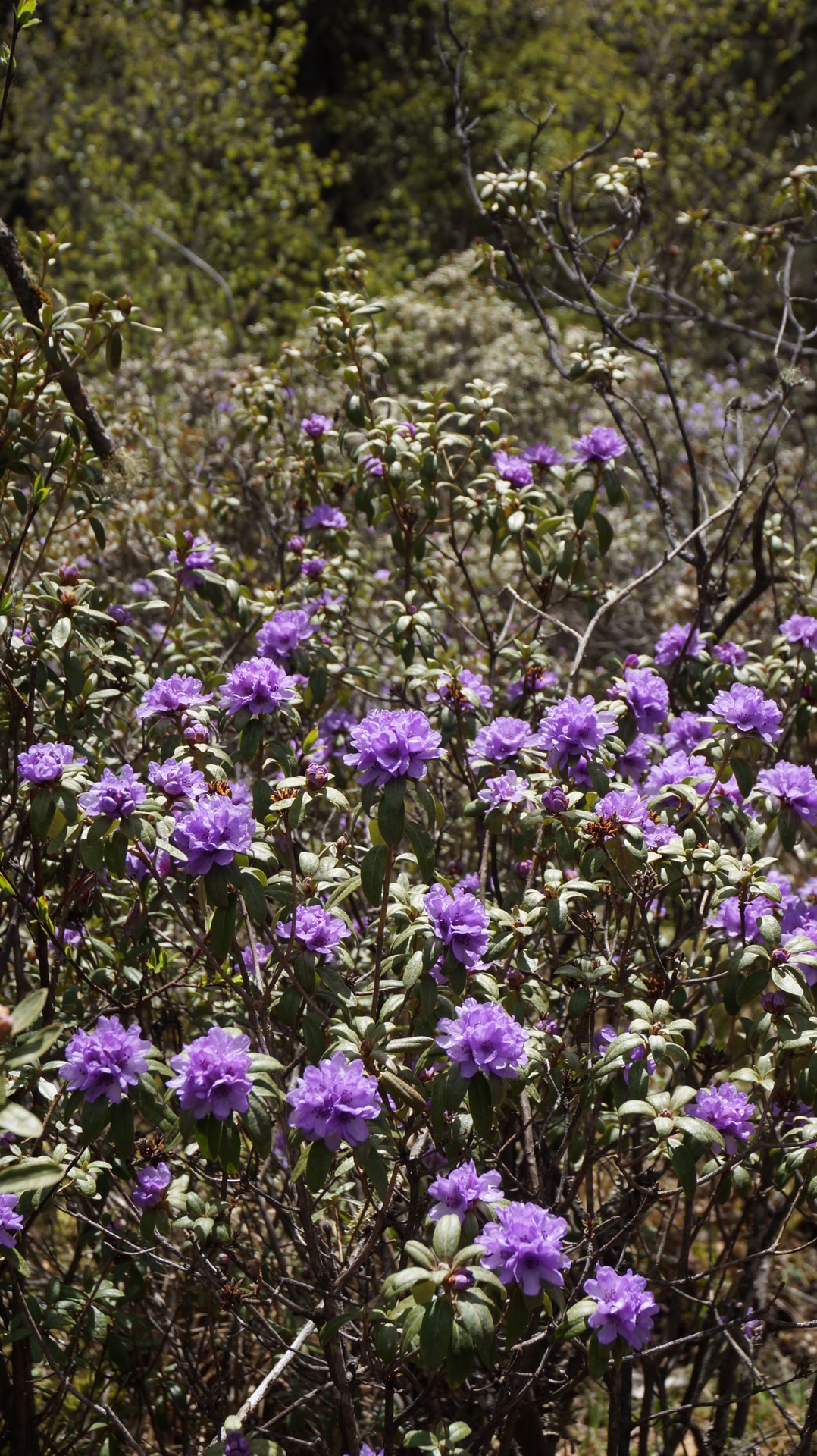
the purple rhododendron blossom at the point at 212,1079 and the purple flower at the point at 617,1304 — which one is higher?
the purple rhododendron blossom at the point at 212,1079

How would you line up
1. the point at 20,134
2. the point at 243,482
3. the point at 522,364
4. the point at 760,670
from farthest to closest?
the point at 20,134, the point at 522,364, the point at 243,482, the point at 760,670

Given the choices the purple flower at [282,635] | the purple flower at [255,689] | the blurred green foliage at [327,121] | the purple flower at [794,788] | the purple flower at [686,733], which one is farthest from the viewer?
the blurred green foliage at [327,121]

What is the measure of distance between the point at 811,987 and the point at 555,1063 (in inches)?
21.1

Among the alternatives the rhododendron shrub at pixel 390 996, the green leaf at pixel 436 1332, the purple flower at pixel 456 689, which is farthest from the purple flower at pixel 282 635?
the green leaf at pixel 436 1332

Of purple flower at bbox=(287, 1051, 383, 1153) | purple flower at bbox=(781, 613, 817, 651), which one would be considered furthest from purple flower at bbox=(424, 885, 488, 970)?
purple flower at bbox=(781, 613, 817, 651)

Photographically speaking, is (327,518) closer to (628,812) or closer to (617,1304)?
(628,812)

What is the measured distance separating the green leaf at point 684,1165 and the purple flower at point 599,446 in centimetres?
163

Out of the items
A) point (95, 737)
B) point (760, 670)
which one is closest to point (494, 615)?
point (760, 670)

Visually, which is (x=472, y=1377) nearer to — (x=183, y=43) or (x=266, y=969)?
(x=266, y=969)

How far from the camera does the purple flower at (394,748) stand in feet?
5.57

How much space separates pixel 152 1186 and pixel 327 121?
13.2m

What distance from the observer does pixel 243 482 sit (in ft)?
12.8

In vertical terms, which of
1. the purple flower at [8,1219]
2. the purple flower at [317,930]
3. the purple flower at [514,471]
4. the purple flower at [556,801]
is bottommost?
the purple flower at [8,1219]

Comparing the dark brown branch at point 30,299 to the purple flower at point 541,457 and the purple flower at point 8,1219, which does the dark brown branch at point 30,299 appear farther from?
the purple flower at point 8,1219
